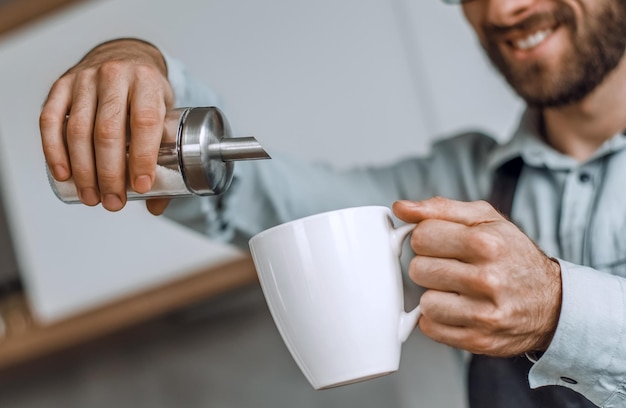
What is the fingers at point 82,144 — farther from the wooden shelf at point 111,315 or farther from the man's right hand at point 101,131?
the wooden shelf at point 111,315

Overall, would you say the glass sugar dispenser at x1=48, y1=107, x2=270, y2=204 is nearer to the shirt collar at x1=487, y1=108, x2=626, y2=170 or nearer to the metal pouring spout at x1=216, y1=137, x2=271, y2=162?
the metal pouring spout at x1=216, y1=137, x2=271, y2=162

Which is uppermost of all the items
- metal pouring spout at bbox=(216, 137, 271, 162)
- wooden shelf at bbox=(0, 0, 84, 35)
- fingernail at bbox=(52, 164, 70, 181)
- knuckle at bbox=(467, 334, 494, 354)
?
wooden shelf at bbox=(0, 0, 84, 35)

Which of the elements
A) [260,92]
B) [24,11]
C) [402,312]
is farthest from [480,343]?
[24,11]

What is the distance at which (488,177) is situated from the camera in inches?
29.6

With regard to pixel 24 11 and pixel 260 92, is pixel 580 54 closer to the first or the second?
pixel 260 92

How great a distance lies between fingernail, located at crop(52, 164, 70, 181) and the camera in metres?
0.32

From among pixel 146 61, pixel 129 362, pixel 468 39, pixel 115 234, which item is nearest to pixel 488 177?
pixel 468 39

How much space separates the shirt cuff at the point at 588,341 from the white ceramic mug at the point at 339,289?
0.24 feet

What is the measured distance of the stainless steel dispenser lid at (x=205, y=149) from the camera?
0.31 m

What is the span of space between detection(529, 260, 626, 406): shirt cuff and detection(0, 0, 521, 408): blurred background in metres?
Result: 0.55

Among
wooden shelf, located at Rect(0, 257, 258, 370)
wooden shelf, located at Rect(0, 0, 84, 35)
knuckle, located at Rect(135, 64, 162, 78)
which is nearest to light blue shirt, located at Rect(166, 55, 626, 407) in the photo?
knuckle, located at Rect(135, 64, 162, 78)

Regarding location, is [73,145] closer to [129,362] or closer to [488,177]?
[488,177]

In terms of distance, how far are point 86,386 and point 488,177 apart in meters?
0.83

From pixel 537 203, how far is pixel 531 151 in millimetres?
54
